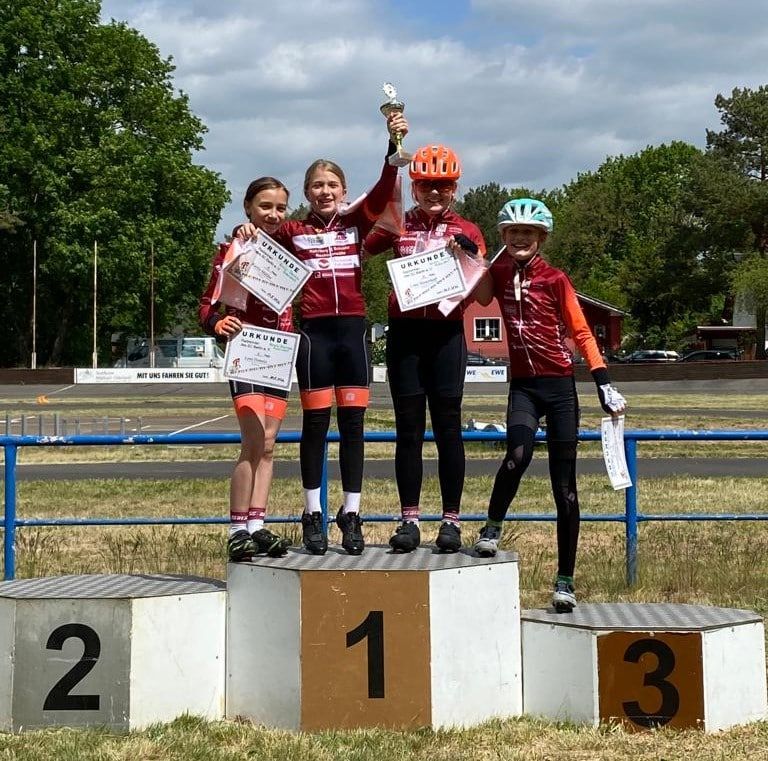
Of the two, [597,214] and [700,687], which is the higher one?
[597,214]

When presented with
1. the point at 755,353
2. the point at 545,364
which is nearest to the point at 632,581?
the point at 545,364

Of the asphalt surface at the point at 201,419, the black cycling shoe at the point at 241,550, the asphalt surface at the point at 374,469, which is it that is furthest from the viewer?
the asphalt surface at the point at 201,419

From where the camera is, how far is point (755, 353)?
7062 centimetres

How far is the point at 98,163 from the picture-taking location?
5594 centimetres

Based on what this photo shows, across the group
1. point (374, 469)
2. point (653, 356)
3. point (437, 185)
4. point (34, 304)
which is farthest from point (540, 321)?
point (653, 356)

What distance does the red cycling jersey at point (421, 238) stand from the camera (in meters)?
6.09

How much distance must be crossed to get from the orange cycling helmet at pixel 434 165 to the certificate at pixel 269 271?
74 cm

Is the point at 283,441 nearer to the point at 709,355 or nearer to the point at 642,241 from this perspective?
the point at 709,355

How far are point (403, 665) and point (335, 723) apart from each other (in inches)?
15.0

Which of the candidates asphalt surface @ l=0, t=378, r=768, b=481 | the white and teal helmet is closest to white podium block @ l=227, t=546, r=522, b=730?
the white and teal helmet

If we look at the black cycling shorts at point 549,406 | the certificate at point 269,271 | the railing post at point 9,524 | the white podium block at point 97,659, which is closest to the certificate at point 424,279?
the certificate at point 269,271

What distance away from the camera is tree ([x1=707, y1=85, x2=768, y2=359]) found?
238 ft

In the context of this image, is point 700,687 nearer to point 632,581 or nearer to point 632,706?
point 632,706

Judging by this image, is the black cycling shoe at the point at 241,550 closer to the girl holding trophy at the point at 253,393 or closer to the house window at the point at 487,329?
the girl holding trophy at the point at 253,393
